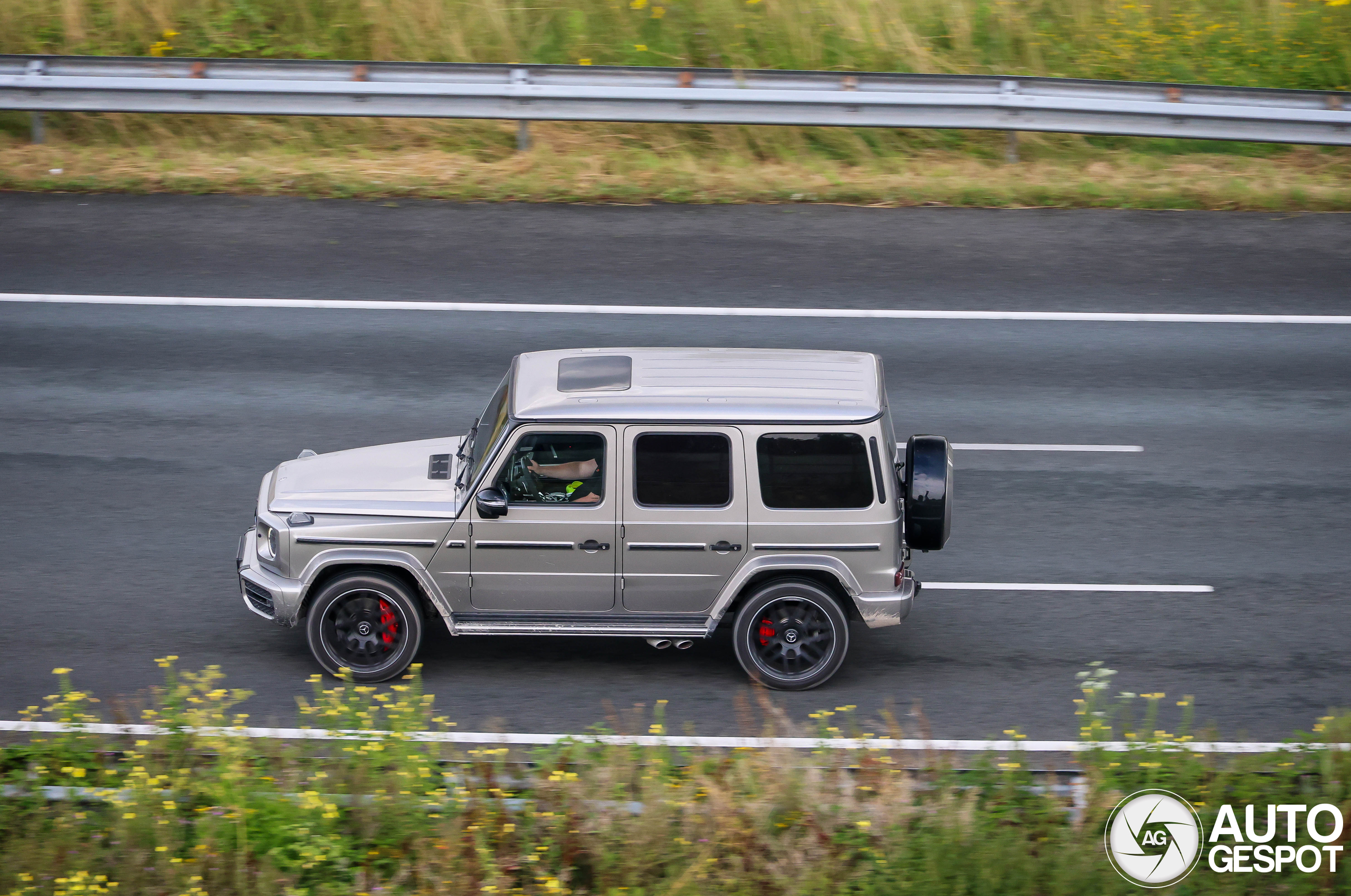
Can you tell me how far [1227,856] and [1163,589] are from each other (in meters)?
3.45

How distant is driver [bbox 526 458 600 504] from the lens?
8.09 m

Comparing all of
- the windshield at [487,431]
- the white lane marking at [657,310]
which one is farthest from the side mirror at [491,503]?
the white lane marking at [657,310]

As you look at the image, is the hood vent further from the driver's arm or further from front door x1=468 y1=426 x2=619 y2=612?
the driver's arm

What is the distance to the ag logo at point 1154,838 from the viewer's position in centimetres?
610

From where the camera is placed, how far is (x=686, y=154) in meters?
16.2

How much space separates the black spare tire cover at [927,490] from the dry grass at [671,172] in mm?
7528

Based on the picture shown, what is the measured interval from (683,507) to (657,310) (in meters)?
5.37

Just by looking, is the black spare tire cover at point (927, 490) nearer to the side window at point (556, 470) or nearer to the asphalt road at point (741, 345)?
the asphalt road at point (741, 345)

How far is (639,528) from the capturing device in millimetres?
8094

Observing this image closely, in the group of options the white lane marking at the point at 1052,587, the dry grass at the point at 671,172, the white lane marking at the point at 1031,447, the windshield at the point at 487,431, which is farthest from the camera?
the dry grass at the point at 671,172

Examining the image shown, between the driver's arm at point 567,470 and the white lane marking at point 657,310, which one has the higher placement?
the white lane marking at point 657,310

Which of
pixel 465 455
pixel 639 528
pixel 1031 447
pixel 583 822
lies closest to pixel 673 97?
pixel 1031 447

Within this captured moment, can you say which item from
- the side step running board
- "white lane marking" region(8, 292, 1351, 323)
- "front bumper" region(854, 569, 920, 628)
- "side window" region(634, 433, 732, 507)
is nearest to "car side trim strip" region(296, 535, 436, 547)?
the side step running board

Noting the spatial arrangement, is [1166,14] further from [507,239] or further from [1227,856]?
[1227,856]
